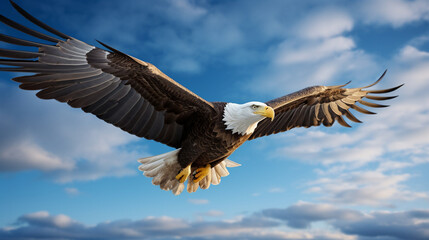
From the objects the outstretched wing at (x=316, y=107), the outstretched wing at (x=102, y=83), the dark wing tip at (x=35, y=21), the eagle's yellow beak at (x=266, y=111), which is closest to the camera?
the dark wing tip at (x=35, y=21)

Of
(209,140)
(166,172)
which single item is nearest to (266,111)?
(209,140)

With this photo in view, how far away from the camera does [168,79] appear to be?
15.5 feet

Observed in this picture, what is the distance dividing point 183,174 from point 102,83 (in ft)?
6.24

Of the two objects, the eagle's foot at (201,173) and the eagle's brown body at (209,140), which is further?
the eagle's foot at (201,173)

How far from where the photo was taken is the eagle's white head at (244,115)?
5.08 meters

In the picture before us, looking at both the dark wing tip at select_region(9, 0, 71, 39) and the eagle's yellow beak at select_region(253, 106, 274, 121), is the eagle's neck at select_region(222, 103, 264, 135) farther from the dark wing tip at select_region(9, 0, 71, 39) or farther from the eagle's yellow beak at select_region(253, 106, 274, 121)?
the dark wing tip at select_region(9, 0, 71, 39)

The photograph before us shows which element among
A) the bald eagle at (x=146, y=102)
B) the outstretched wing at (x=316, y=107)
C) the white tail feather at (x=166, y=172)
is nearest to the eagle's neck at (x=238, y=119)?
the bald eagle at (x=146, y=102)

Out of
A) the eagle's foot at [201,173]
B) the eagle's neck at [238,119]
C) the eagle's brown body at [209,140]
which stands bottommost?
the eagle's foot at [201,173]

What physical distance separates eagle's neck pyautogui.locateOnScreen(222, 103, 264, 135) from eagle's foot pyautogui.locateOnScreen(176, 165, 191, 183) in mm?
986

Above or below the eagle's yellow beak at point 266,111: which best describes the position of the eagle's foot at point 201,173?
below

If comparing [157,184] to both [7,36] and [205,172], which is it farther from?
[7,36]

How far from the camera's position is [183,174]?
5.75 metres

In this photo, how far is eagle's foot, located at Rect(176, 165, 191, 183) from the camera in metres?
5.64

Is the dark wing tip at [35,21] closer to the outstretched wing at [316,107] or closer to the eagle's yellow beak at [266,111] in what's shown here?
the eagle's yellow beak at [266,111]
